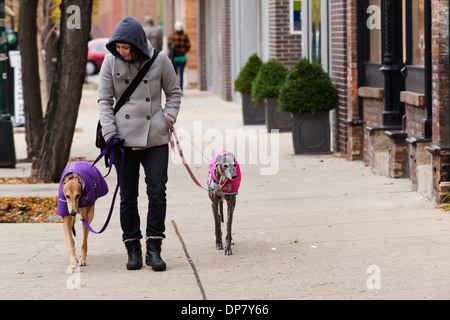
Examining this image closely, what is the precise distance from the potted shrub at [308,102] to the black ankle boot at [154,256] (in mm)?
6919

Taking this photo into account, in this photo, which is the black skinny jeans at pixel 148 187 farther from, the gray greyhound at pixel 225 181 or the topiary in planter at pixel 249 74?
the topiary in planter at pixel 249 74

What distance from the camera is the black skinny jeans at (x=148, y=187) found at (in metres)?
6.83

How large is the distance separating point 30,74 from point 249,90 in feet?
18.8

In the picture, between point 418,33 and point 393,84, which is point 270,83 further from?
point 418,33

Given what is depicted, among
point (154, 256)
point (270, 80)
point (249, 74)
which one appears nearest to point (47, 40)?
point (249, 74)

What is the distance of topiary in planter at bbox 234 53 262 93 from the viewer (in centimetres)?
1847

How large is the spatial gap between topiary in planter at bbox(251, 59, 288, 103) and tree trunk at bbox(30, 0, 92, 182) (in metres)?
5.60

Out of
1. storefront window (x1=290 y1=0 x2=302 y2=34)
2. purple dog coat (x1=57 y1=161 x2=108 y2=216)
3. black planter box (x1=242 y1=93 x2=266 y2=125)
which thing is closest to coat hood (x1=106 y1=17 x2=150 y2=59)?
purple dog coat (x1=57 y1=161 x2=108 y2=216)

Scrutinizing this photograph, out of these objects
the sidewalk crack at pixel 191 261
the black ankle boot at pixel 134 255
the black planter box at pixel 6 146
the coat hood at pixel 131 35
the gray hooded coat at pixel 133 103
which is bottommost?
the sidewalk crack at pixel 191 261

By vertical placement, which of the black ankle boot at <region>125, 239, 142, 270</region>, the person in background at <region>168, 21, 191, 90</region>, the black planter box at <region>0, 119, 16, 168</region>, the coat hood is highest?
the person in background at <region>168, 21, 191, 90</region>

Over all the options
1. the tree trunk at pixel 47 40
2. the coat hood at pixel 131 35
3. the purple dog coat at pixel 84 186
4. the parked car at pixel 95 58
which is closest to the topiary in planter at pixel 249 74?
the tree trunk at pixel 47 40

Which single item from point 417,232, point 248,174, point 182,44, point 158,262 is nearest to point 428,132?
point 417,232

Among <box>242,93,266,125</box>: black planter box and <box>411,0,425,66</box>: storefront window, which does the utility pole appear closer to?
<box>411,0,425,66</box>: storefront window
